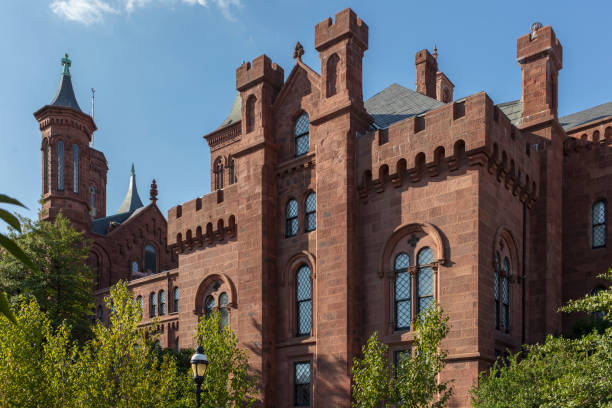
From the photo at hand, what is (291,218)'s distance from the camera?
24.4 metres

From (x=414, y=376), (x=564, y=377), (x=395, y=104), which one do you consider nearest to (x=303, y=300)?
(x=414, y=376)

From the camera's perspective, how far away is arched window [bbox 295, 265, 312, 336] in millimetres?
23094

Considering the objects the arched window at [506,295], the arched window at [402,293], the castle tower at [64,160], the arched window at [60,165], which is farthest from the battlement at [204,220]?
the arched window at [60,165]

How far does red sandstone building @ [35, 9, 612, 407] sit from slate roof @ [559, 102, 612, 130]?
0.57 feet

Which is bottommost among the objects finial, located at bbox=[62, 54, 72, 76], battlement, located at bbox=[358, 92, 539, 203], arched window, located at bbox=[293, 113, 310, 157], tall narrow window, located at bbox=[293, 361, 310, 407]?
tall narrow window, located at bbox=[293, 361, 310, 407]

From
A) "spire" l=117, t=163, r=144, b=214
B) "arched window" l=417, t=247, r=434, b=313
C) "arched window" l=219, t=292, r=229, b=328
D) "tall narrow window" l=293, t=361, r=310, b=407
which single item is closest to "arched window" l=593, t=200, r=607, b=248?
"arched window" l=417, t=247, r=434, b=313

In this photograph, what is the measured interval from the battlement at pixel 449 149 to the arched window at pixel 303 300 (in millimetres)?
3736

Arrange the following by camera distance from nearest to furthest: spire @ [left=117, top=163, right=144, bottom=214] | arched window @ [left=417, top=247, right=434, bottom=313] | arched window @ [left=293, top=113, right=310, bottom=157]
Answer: arched window @ [left=417, top=247, right=434, bottom=313] < arched window @ [left=293, top=113, right=310, bottom=157] < spire @ [left=117, top=163, right=144, bottom=214]

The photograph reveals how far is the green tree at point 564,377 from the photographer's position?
1173cm

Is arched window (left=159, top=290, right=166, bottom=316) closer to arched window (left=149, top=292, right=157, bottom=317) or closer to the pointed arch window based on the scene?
arched window (left=149, top=292, right=157, bottom=317)

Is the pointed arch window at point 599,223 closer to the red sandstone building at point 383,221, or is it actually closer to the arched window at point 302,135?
the red sandstone building at point 383,221

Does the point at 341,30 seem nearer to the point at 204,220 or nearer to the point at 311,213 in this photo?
the point at 311,213

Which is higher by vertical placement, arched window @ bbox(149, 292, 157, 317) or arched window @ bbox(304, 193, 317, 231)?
arched window @ bbox(304, 193, 317, 231)

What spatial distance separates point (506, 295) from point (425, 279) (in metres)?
3.21
